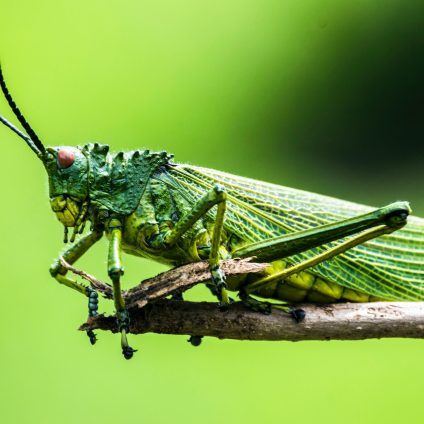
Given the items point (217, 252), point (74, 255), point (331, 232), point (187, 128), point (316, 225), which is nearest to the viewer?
point (217, 252)

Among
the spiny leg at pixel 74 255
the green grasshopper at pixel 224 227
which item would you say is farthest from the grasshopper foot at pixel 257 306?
the spiny leg at pixel 74 255

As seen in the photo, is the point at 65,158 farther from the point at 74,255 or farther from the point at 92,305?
the point at 92,305

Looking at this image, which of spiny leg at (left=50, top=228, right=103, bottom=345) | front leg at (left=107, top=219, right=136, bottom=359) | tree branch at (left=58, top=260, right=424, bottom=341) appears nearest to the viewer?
front leg at (left=107, top=219, right=136, bottom=359)

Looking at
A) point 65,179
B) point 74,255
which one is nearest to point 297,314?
point 74,255

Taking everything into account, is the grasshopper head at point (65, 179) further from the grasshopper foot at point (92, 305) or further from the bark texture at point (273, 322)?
the bark texture at point (273, 322)

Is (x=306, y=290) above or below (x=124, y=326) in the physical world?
above

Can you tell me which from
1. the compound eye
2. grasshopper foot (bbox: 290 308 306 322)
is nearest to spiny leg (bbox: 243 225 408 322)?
grasshopper foot (bbox: 290 308 306 322)

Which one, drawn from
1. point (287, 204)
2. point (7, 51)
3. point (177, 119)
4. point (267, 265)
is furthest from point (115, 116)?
point (267, 265)

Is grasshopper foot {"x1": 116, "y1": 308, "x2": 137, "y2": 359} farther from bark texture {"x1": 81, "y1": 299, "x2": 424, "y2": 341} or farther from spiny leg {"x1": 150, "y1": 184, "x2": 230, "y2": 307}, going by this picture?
spiny leg {"x1": 150, "y1": 184, "x2": 230, "y2": 307}
